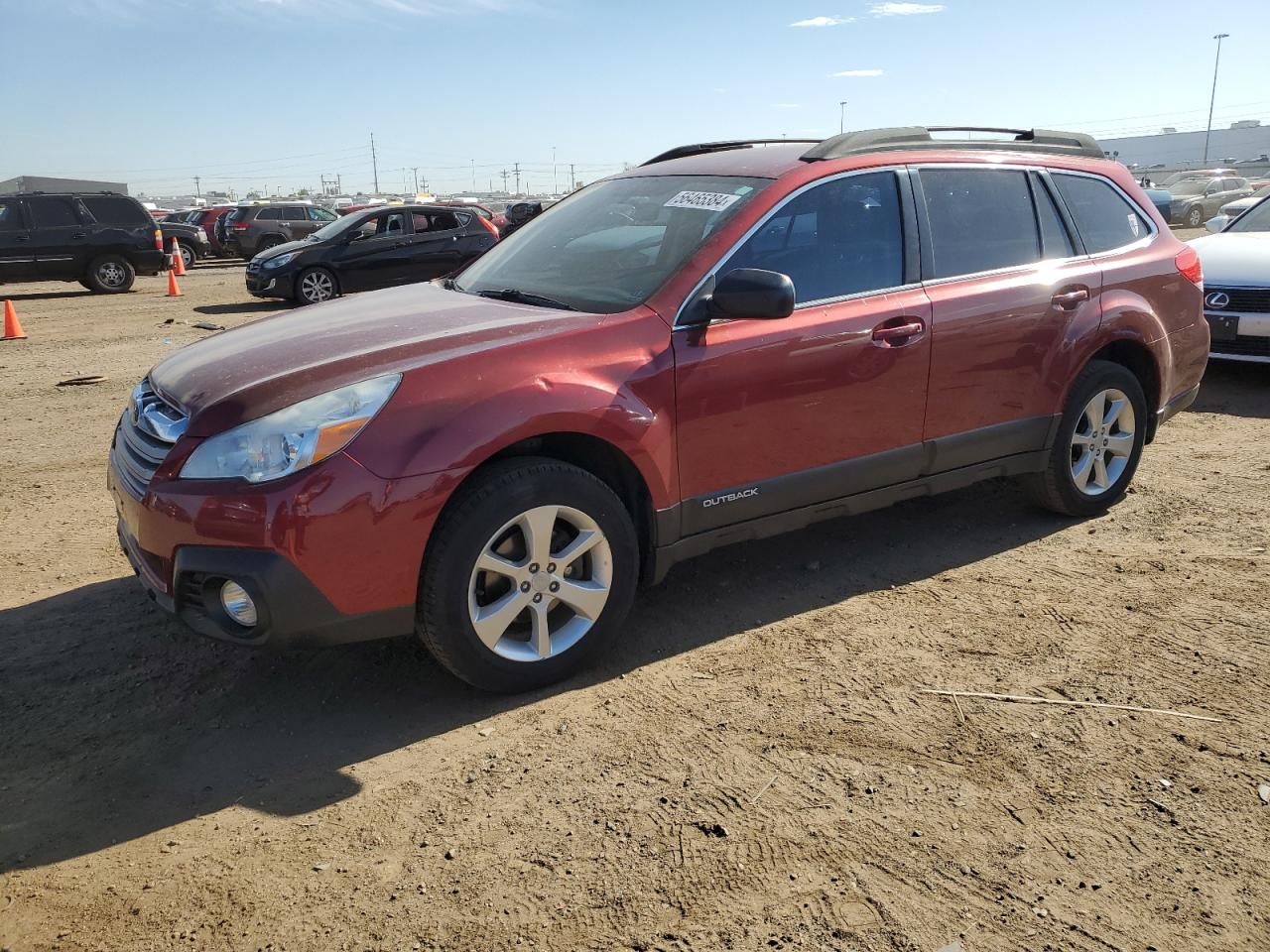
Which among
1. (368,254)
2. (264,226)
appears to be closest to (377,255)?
(368,254)

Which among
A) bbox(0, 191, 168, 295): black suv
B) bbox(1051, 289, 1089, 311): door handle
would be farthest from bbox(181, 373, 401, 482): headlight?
bbox(0, 191, 168, 295): black suv

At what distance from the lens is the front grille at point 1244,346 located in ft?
26.5

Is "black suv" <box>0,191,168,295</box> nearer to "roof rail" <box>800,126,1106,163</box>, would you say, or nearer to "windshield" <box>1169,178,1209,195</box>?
"roof rail" <box>800,126,1106,163</box>

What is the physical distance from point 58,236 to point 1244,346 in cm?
1800

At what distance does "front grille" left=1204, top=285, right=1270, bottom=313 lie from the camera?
7.99m

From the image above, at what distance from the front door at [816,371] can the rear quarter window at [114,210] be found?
17.5 m

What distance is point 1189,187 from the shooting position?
38.1 meters

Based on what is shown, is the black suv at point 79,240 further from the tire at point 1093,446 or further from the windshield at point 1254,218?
the tire at point 1093,446

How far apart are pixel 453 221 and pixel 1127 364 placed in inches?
493

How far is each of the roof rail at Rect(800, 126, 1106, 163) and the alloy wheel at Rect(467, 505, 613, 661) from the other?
A: 73.9 inches

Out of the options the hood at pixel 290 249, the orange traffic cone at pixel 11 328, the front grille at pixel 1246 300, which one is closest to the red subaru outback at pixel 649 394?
the front grille at pixel 1246 300

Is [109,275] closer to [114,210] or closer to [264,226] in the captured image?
[114,210]

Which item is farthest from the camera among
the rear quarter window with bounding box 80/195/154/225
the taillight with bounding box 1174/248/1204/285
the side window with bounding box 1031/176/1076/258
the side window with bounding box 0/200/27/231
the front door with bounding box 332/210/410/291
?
the rear quarter window with bounding box 80/195/154/225

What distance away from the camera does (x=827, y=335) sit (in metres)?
3.99
